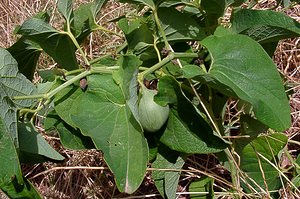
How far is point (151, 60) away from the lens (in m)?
1.11

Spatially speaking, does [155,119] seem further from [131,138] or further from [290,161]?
Result: [290,161]

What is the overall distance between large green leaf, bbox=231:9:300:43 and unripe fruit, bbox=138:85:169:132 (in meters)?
0.18

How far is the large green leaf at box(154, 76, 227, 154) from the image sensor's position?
984mm

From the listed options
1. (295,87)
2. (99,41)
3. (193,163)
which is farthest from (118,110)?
(99,41)

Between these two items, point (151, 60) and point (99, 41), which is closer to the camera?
point (151, 60)

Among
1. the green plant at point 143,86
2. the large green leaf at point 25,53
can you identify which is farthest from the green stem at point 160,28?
the large green leaf at point 25,53

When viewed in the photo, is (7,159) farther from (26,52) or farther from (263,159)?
(263,159)

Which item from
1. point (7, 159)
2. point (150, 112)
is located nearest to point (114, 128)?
point (150, 112)

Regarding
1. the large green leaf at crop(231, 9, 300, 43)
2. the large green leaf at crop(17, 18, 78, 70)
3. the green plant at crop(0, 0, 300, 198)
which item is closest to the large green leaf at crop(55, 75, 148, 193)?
the green plant at crop(0, 0, 300, 198)

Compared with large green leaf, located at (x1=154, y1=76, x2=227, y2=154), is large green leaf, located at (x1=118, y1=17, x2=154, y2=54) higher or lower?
higher

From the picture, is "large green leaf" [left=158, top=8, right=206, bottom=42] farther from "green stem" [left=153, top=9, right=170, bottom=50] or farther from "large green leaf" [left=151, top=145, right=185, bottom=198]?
"large green leaf" [left=151, top=145, right=185, bottom=198]

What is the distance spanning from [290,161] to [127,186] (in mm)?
Result: 421

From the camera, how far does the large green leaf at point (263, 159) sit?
1.19m

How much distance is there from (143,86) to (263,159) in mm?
339
